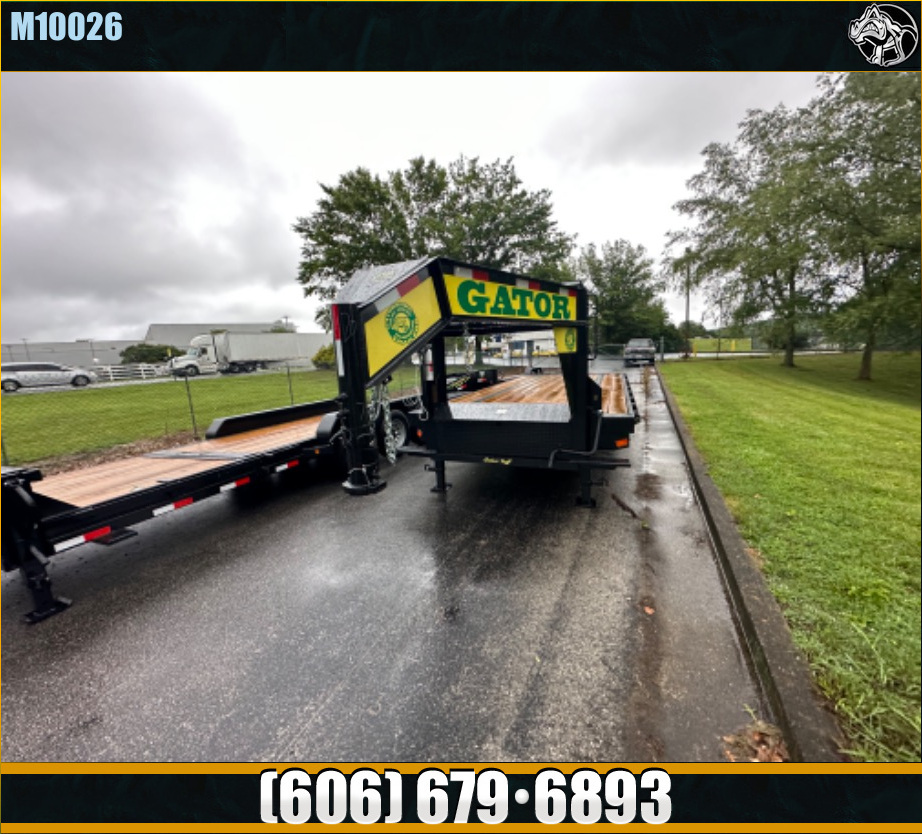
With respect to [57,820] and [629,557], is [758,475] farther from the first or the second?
[57,820]

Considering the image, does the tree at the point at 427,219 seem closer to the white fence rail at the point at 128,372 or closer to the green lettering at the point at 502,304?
the white fence rail at the point at 128,372

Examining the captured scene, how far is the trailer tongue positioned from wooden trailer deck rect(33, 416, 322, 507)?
209 centimetres

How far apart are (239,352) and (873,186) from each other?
4175 cm

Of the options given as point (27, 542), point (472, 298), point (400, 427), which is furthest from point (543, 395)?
point (27, 542)

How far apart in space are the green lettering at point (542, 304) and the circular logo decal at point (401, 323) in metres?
1.76

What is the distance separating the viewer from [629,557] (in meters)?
3.96

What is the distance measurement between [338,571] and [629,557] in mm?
2806

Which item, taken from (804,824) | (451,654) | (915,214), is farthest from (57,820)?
(915,214)

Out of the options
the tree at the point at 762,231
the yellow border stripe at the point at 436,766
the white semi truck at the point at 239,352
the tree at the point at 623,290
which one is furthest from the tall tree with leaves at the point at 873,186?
the white semi truck at the point at 239,352

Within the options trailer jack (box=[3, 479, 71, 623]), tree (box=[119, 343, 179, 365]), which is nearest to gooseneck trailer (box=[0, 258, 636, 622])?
trailer jack (box=[3, 479, 71, 623])

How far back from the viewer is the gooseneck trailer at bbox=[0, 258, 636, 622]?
2740 millimetres

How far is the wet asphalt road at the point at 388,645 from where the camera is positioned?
2166 mm

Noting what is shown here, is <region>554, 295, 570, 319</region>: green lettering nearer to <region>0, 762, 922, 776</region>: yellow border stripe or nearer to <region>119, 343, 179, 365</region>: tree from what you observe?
<region>0, 762, 922, 776</region>: yellow border stripe

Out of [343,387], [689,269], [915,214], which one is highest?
[689,269]
